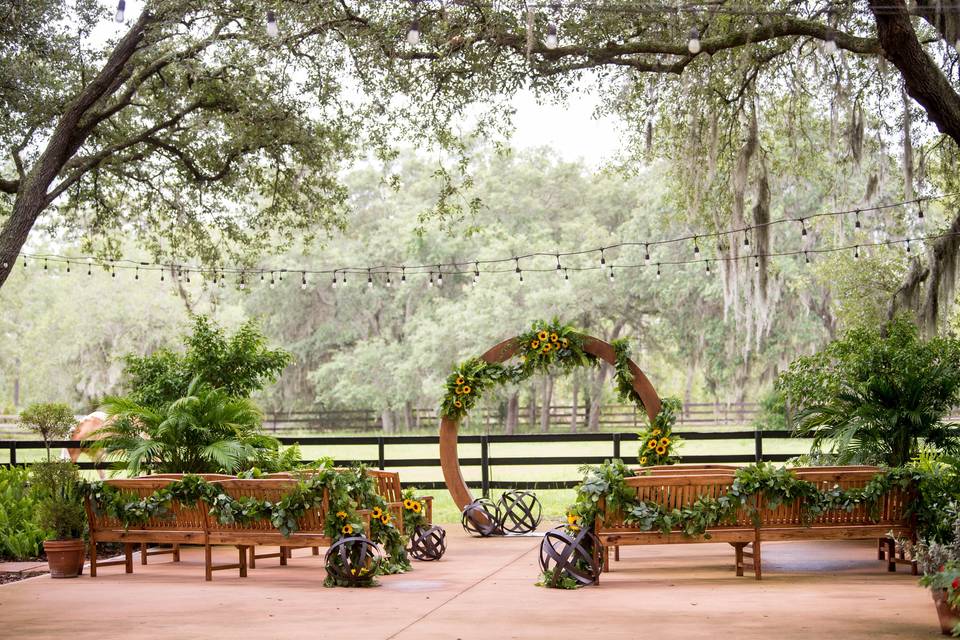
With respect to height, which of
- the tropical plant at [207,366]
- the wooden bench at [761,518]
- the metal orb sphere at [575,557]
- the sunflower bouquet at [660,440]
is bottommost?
the metal orb sphere at [575,557]

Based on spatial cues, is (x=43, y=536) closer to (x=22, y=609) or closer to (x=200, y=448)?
(x=200, y=448)

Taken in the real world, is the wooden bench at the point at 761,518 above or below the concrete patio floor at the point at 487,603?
above

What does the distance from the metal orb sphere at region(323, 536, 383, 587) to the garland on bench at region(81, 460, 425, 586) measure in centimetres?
8

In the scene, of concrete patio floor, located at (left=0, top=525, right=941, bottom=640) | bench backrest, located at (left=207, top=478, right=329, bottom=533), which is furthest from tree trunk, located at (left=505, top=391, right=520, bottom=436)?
bench backrest, located at (left=207, top=478, right=329, bottom=533)

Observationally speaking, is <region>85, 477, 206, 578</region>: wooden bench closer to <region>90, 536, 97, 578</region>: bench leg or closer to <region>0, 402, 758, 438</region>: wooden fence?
<region>90, 536, 97, 578</region>: bench leg

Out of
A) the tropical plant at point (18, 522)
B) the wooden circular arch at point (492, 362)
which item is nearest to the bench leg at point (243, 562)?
the tropical plant at point (18, 522)

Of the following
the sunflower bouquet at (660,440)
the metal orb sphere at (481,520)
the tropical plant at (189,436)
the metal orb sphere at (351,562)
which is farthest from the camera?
the metal orb sphere at (481,520)

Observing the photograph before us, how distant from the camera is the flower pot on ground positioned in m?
8.91

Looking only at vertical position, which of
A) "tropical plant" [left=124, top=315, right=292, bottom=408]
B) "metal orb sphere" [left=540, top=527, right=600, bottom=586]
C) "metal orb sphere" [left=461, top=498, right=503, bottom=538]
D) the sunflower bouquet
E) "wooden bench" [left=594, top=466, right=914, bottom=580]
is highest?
"tropical plant" [left=124, top=315, right=292, bottom=408]

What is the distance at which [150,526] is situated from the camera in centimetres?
898

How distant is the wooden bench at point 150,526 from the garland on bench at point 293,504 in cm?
5

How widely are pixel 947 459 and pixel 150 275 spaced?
29.6 metres

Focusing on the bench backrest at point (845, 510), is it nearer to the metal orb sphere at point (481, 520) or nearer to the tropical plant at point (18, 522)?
the metal orb sphere at point (481, 520)

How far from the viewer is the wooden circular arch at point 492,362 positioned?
451 inches
